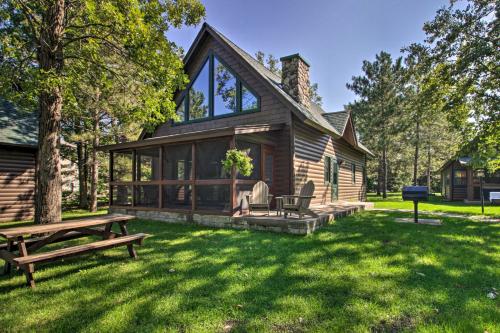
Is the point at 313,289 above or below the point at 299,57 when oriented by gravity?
below

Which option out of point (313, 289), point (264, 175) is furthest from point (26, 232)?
point (264, 175)

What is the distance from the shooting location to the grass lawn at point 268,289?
8.51 feet

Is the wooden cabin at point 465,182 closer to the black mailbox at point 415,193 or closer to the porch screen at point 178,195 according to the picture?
the black mailbox at point 415,193

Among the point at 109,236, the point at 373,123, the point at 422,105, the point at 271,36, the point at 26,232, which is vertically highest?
the point at 271,36

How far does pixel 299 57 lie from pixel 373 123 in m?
15.8

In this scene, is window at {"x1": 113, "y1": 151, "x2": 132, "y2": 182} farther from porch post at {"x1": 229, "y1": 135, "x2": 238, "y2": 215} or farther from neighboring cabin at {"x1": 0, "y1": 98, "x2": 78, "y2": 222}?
porch post at {"x1": 229, "y1": 135, "x2": 238, "y2": 215}

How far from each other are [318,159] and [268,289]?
825cm

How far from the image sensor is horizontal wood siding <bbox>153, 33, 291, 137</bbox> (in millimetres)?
9297

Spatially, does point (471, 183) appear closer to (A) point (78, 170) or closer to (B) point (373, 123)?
(B) point (373, 123)

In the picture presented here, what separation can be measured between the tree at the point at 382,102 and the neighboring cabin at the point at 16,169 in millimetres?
23387

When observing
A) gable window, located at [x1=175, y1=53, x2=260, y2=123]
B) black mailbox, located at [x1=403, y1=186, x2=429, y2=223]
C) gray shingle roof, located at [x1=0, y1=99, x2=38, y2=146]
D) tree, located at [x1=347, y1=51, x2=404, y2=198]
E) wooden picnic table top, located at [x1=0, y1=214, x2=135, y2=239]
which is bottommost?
wooden picnic table top, located at [x1=0, y1=214, x2=135, y2=239]

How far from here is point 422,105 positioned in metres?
11.8

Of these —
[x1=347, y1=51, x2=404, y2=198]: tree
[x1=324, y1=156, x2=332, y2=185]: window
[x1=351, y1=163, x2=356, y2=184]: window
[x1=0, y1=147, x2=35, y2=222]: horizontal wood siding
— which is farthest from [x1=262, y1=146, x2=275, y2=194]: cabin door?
[x1=347, y1=51, x2=404, y2=198]: tree

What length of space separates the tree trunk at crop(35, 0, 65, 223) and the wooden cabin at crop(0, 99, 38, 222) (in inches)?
215
